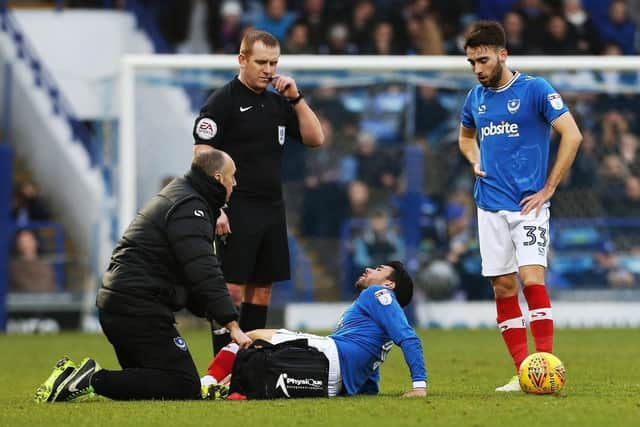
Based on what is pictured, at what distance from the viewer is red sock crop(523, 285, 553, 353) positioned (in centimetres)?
850

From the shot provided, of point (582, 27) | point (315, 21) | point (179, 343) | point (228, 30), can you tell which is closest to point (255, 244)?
point (179, 343)

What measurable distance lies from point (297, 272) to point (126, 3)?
7.28 metres

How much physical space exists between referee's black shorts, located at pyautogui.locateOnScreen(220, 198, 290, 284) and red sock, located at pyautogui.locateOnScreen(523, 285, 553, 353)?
1.70 meters

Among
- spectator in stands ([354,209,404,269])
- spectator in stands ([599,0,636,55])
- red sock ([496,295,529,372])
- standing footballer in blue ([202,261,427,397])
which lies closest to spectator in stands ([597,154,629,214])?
spectator in stands ([354,209,404,269])

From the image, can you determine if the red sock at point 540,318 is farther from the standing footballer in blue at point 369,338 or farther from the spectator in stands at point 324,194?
the spectator in stands at point 324,194

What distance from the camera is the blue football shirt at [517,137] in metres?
8.60

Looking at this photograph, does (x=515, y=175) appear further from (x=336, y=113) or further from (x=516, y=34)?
(x=516, y=34)

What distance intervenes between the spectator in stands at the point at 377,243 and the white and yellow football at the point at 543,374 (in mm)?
8556

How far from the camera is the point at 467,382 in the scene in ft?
30.3

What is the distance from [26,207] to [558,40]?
7.69 m

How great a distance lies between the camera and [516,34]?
64.4ft

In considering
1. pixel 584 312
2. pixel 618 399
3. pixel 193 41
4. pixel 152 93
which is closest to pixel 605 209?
pixel 584 312

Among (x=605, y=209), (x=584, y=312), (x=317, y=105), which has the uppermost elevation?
(x=317, y=105)

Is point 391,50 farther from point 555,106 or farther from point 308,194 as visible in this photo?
point 555,106
